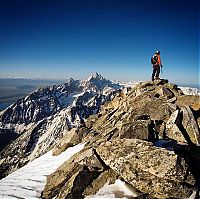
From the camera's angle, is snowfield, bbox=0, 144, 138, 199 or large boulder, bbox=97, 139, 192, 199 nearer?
large boulder, bbox=97, 139, 192, 199

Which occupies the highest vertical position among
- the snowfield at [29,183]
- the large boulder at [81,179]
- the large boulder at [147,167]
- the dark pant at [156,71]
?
the dark pant at [156,71]

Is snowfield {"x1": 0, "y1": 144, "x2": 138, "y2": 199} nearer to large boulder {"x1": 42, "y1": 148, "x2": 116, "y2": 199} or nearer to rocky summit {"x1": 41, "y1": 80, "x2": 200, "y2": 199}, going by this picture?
rocky summit {"x1": 41, "y1": 80, "x2": 200, "y2": 199}

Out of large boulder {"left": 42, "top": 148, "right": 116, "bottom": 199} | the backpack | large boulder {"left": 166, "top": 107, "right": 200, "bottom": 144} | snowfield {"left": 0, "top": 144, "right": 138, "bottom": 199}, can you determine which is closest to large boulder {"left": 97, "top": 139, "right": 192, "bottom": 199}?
snowfield {"left": 0, "top": 144, "right": 138, "bottom": 199}

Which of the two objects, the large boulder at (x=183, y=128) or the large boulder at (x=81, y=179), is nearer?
the large boulder at (x=81, y=179)

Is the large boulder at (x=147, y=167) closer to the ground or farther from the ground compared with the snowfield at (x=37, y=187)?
farther from the ground

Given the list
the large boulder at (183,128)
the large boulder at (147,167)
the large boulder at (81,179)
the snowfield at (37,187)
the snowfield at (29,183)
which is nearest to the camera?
the large boulder at (147,167)

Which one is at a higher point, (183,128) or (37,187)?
(183,128)

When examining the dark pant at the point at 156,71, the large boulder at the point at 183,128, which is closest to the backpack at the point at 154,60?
the dark pant at the point at 156,71

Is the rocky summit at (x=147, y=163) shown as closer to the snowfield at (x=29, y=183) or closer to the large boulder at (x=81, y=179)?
the large boulder at (x=81, y=179)

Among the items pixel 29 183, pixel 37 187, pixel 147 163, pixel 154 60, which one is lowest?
pixel 29 183

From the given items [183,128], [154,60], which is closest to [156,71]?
[154,60]

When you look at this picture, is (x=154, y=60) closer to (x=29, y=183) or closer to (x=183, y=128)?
(x=183, y=128)

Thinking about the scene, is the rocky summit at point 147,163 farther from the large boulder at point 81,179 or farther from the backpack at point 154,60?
the backpack at point 154,60

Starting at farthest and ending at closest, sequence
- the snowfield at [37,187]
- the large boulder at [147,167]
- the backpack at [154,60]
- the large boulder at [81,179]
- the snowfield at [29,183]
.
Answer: the backpack at [154,60]
the snowfield at [29,183]
the large boulder at [81,179]
the snowfield at [37,187]
the large boulder at [147,167]
